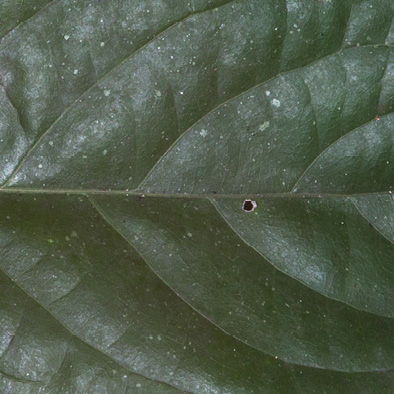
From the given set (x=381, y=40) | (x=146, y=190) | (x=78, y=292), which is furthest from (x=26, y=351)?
(x=381, y=40)

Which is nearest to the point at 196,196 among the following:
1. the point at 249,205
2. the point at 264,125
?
the point at 249,205

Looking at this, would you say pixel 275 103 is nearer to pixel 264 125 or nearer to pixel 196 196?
pixel 264 125

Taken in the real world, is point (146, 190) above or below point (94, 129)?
below

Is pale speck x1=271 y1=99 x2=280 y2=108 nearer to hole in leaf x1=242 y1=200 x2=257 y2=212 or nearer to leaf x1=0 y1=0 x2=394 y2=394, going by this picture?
leaf x1=0 y1=0 x2=394 y2=394

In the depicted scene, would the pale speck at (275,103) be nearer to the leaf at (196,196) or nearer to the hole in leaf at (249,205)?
the leaf at (196,196)

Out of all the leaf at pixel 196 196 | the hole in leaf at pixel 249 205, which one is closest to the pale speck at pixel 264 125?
the leaf at pixel 196 196

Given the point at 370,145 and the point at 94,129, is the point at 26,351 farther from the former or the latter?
the point at 370,145
